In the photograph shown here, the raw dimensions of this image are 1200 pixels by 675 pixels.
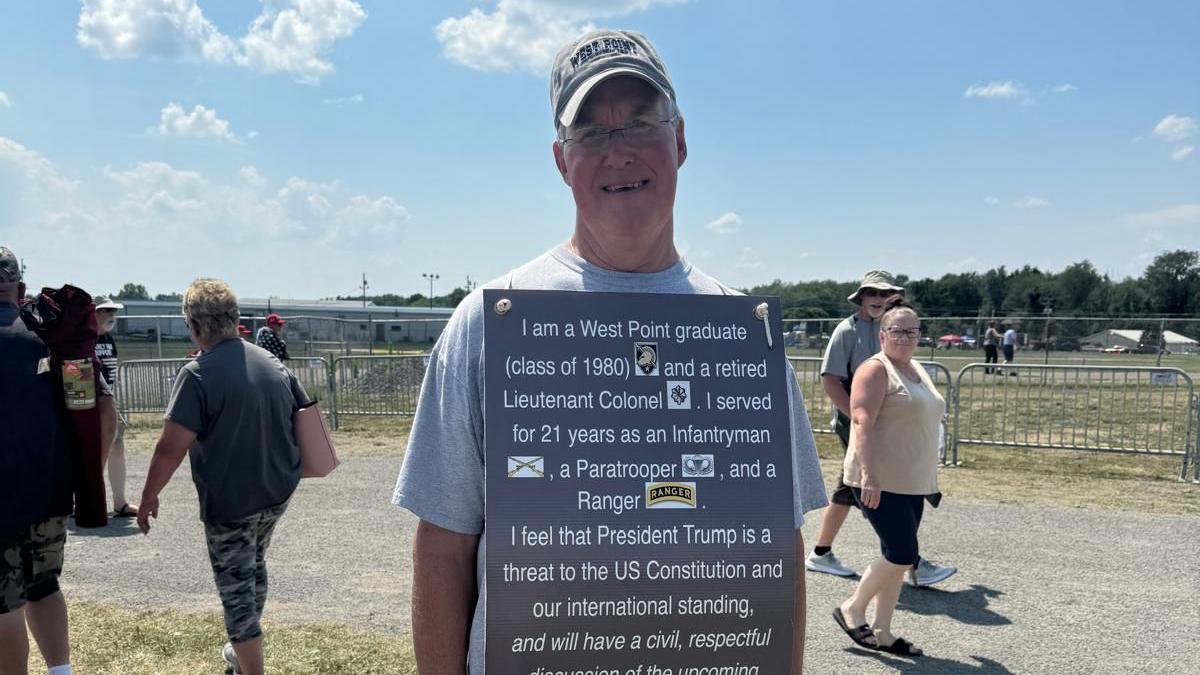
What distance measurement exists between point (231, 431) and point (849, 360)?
4004mm

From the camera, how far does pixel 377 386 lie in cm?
1380

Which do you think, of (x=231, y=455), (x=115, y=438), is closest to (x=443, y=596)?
(x=231, y=455)

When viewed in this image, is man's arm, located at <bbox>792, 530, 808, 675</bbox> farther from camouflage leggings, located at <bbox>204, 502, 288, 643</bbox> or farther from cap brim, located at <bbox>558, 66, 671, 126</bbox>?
camouflage leggings, located at <bbox>204, 502, 288, 643</bbox>

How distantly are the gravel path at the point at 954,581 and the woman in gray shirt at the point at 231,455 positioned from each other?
3.45 ft

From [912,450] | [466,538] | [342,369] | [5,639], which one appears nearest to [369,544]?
[5,639]

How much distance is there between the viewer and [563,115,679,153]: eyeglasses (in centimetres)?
154

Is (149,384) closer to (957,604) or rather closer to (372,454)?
(372,454)

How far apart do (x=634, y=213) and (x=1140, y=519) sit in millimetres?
7642

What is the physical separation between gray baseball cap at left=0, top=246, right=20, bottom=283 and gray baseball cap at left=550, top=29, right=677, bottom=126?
309cm

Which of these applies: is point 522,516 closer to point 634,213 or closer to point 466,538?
point 466,538

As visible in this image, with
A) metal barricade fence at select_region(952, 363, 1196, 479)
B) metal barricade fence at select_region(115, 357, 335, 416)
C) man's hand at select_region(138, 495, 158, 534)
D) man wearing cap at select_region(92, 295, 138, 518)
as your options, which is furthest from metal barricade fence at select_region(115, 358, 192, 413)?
metal barricade fence at select_region(952, 363, 1196, 479)

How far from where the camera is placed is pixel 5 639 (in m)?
3.30

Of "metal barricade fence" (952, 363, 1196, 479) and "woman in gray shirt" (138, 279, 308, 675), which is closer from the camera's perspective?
"woman in gray shirt" (138, 279, 308, 675)

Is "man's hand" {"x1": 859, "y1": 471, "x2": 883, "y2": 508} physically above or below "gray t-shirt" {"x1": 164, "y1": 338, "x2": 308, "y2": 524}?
below
